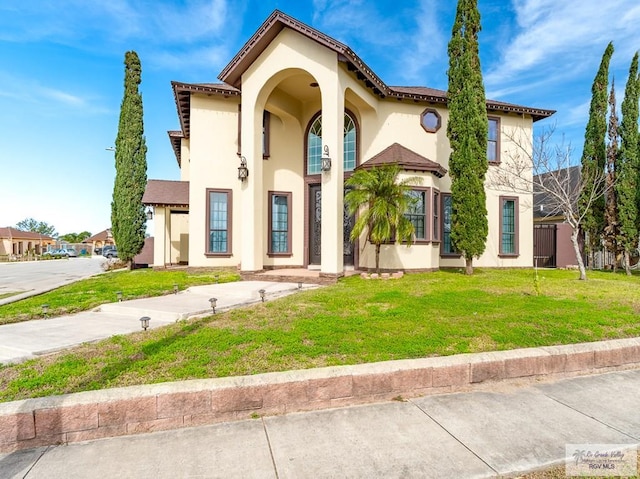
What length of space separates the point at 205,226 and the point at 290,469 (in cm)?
1129

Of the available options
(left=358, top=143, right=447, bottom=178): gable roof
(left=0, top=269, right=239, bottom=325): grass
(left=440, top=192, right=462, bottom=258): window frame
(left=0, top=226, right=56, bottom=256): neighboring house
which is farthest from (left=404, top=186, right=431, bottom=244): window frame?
(left=0, top=226, right=56, bottom=256): neighboring house

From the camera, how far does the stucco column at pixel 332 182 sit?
32.5 ft

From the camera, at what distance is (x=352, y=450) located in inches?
105

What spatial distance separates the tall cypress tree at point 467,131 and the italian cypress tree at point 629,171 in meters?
6.28

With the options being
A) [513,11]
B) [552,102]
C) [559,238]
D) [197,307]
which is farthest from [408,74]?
[197,307]

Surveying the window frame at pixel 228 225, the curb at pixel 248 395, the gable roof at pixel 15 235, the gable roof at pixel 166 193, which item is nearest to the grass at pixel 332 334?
the curb at pixel 248 395

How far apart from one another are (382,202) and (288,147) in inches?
199

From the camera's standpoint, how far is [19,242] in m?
53.9

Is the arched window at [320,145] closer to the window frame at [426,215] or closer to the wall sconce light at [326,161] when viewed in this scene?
the wall sconce light at [326,161]

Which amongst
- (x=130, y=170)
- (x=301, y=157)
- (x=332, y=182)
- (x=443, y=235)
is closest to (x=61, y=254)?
(x=130, y=170)

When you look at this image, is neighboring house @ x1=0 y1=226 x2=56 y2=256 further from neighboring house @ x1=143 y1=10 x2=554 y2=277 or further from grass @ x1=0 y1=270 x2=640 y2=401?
grass @ x1=0 y1=270 x2=640 y2=401

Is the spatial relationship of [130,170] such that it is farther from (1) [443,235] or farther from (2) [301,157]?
(1) [443,235]

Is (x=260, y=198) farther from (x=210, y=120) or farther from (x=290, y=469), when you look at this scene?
(x=290, y=469)

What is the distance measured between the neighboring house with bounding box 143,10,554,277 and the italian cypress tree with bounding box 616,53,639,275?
2960 millimetres
